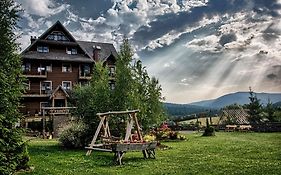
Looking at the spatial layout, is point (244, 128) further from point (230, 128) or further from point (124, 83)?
point (124, 83)

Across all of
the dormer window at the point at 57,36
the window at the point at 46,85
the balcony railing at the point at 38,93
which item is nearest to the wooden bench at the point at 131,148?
the balcony railing at the point at 38,93

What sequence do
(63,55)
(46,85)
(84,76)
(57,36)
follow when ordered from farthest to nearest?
(84,76), (63,55), (57,36), (46,85)

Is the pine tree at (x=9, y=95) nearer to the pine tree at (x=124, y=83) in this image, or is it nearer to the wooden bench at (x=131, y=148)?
the wooden bench at (x=131, y=148)

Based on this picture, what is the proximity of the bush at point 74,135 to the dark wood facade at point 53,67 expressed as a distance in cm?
2599

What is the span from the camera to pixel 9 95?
1393 cm

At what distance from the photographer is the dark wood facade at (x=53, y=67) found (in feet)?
172

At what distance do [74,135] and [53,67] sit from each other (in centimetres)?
3280

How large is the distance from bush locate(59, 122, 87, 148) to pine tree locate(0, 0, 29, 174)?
887cm

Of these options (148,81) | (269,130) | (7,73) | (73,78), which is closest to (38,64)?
(73,78)

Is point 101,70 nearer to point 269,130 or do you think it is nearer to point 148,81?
point 148,81

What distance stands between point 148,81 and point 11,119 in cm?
1898

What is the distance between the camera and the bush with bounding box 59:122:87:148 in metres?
24.9

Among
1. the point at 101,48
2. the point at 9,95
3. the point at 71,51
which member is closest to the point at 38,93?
the point at 71,51

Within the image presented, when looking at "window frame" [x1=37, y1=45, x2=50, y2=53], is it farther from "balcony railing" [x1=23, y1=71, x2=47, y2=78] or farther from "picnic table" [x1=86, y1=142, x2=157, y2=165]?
"picnic table" [x1=86, y1=142, x2=157, y2=165]
